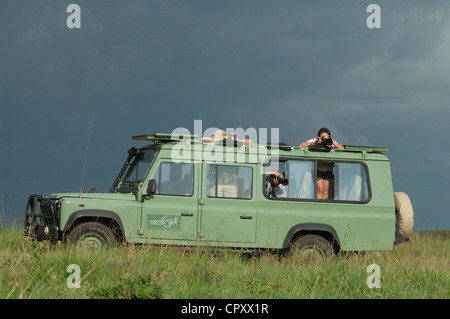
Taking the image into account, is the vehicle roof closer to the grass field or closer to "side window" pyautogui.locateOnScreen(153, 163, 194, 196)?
"side window" pyautogui.locateOnScreen(153, 163, 194, 196)

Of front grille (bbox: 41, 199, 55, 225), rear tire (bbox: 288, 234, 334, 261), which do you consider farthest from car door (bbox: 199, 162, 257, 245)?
front grille (bbox: 41, 199, 55, 225)

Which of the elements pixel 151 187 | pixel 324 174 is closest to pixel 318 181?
pixel 324 174

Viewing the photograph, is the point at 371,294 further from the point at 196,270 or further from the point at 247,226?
the point at 247,226

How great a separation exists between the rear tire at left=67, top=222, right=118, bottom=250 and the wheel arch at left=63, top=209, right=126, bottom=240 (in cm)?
14

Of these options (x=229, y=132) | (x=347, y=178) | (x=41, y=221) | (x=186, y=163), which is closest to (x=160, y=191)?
(x=186, y=163)

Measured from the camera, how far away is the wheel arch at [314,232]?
10.7 meters

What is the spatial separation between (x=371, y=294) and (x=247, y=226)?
3.39 metres

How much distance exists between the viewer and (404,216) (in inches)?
442

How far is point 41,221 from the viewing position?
A: 10.8m

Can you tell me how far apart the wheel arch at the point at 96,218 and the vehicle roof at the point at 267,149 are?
1.52 m

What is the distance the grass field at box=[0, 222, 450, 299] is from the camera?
6.98m

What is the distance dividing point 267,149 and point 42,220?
443 centimetres
